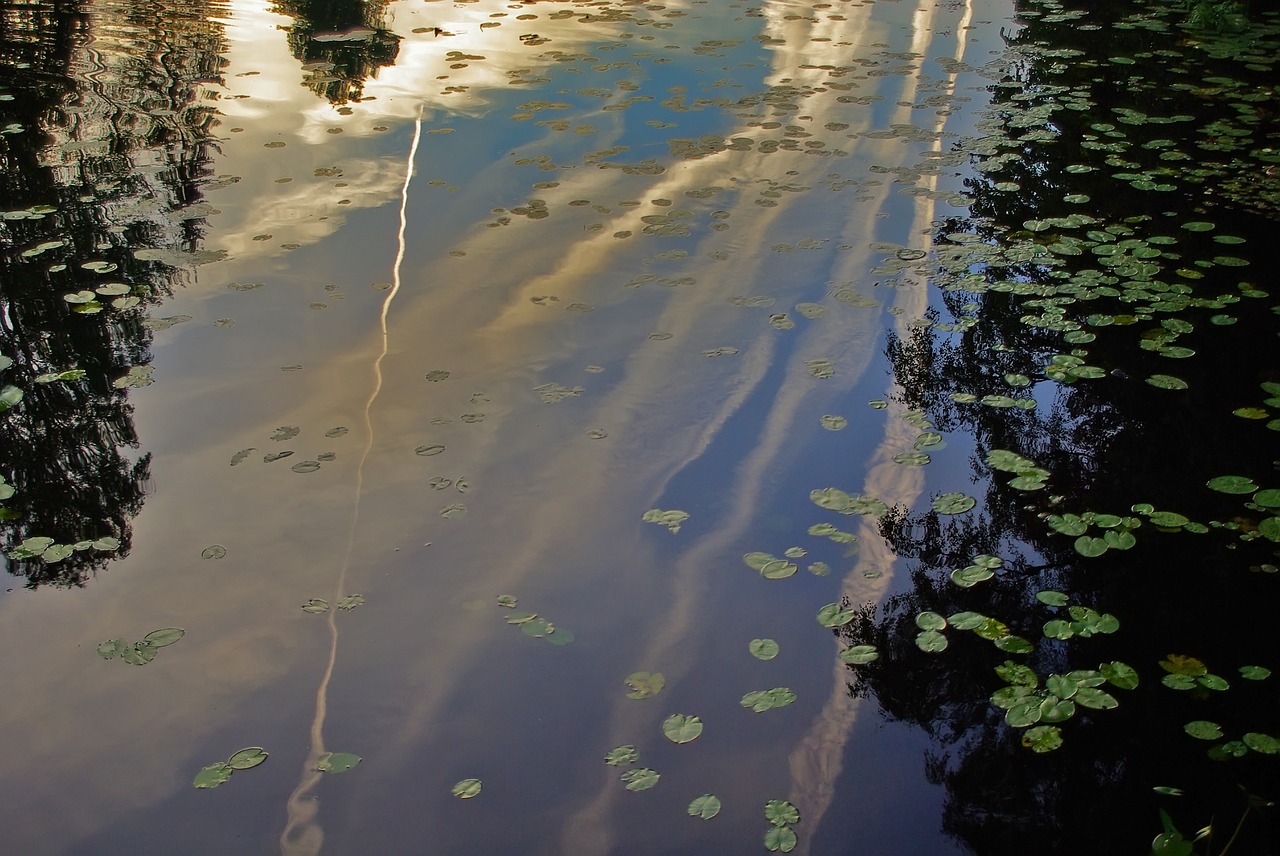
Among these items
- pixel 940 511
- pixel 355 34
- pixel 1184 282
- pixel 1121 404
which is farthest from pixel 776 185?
pixel 355 34

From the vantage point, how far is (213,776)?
8.11ft

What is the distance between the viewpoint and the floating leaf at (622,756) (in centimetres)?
248

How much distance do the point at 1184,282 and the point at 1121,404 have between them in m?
1.11

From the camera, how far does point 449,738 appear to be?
8.45 ft

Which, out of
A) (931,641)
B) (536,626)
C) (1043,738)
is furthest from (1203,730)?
(536,626)

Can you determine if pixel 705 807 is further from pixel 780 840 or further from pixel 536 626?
pixel 536 626

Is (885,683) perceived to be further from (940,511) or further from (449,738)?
(449,738)

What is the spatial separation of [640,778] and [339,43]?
317 inches

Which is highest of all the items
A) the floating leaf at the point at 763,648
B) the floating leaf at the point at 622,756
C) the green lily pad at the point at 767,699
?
the floating leaf at the point at 763,648

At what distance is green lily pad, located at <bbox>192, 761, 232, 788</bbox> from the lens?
2.46 meters

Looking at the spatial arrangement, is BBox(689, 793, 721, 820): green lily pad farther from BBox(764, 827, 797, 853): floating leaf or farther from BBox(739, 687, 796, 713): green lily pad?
BBox(739, 687, 796, 713): green lily pad

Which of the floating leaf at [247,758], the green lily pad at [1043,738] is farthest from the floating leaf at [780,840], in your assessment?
the floating leaf at [247,758]

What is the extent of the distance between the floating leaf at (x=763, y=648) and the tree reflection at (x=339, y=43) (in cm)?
596

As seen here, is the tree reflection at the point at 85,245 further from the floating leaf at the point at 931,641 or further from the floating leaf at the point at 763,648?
the floating leaf at the point at 931,641
